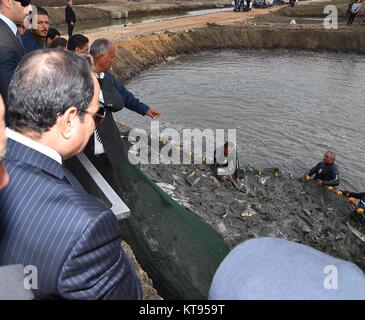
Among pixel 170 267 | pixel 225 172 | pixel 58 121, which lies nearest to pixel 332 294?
pixel 58 121

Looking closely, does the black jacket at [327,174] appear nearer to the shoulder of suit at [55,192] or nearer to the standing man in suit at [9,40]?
the standing man in suit at [9,40]

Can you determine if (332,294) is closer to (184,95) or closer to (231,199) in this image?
(231,199)

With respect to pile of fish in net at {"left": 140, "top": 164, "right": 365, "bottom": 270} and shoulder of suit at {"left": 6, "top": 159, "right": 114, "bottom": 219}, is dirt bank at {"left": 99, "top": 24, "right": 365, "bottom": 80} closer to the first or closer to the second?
pile of fish in net at {"left": 140, "top": 164, "right": 365, "bottom": 270}

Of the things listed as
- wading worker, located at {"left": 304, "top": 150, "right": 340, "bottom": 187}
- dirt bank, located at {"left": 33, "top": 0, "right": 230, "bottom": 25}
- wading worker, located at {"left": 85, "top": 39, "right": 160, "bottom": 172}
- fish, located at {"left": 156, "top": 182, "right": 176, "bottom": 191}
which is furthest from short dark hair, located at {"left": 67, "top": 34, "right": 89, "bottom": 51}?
dirt bank, located at {"left": 33, "top": 0, "right": 230, "bottom": 25}

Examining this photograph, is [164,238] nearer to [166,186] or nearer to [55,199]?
[55,199]

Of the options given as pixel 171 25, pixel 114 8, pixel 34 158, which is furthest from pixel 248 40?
pixel 34 158

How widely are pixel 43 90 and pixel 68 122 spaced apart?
0.18 meters

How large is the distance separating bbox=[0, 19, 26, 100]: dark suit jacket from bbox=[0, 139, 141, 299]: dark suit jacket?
5.48 feet

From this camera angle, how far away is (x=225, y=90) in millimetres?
17547

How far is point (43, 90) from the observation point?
1570 millimetres

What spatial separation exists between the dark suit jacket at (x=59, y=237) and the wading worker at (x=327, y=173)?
8100 millimetres

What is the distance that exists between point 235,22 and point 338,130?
18489mm

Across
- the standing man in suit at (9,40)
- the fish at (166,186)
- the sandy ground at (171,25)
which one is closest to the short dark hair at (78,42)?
the standing man in suit at (9,40)

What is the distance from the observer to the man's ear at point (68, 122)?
1.62 m
